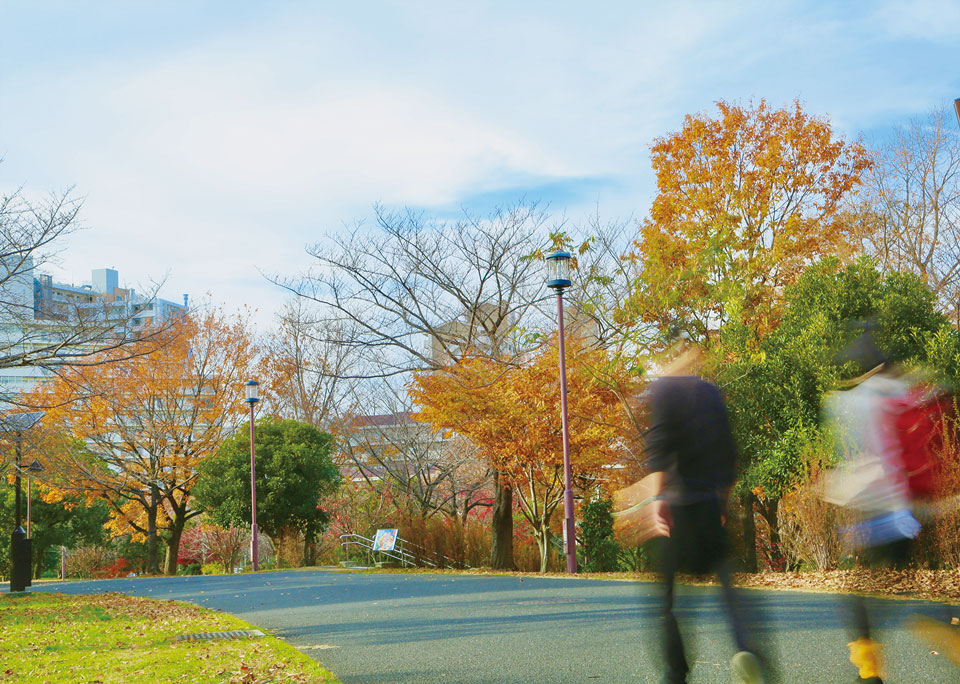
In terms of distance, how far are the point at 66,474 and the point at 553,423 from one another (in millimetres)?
14733

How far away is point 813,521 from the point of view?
439 inches

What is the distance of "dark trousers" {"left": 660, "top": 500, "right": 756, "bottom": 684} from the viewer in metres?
3.84

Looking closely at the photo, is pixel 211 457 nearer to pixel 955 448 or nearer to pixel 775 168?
pixel 775 168

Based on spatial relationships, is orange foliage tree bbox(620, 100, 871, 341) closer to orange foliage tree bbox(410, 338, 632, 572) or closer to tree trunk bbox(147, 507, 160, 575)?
orange foliage tree bbox(410, 338, 632, 572)

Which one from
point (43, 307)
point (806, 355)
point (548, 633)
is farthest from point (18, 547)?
point (806, 355)

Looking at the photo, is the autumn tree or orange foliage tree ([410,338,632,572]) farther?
orange foliage tree ([410,338,632,572])

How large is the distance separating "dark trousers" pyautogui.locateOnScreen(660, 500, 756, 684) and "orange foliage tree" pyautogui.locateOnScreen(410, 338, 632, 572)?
13.0 meters

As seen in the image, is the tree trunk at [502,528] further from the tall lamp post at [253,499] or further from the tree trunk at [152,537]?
the tree trunk at [152,537]

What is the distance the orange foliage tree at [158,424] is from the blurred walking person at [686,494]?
24.6 meters

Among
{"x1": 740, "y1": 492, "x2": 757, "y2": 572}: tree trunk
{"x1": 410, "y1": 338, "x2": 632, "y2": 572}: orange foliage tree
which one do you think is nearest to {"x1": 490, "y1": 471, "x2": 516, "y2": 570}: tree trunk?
{"x1": 410, "y1": 338, "x2": 632, "y2": 572}: orange foliage tree

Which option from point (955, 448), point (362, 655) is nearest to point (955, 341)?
point (955, 448)

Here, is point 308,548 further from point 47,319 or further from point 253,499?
point 47,319

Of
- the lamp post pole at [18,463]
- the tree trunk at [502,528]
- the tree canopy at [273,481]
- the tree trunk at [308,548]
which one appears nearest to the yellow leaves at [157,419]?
the tree canopy at [273,481]

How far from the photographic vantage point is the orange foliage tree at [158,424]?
1074 inches
